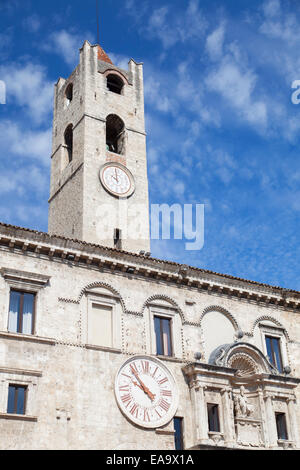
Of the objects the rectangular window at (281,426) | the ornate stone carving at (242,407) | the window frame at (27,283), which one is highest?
the window frame at (27,283)

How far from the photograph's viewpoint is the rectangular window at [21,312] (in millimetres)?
23125

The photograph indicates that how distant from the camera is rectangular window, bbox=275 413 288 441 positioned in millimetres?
26812

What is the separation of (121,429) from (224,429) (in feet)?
14.4

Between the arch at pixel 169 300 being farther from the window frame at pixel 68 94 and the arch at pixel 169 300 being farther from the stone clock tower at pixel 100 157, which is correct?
the window frame at pixel 68 94

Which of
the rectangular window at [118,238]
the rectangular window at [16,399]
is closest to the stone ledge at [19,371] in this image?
the rectangular window at [16,399]

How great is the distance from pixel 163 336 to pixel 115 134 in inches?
764

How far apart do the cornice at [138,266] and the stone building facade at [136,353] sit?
46mm

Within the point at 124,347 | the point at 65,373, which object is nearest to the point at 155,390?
the point at 124,347

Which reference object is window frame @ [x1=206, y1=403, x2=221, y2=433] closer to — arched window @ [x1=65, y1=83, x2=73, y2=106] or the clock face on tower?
the clock face on tower

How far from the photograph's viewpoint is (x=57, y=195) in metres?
40.8

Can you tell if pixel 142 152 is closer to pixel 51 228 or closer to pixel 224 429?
pixel 51 228

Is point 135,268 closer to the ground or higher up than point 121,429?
higher up

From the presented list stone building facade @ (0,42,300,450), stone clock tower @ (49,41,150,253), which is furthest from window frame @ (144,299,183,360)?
stone clock tower @ (49,41,150,253)
